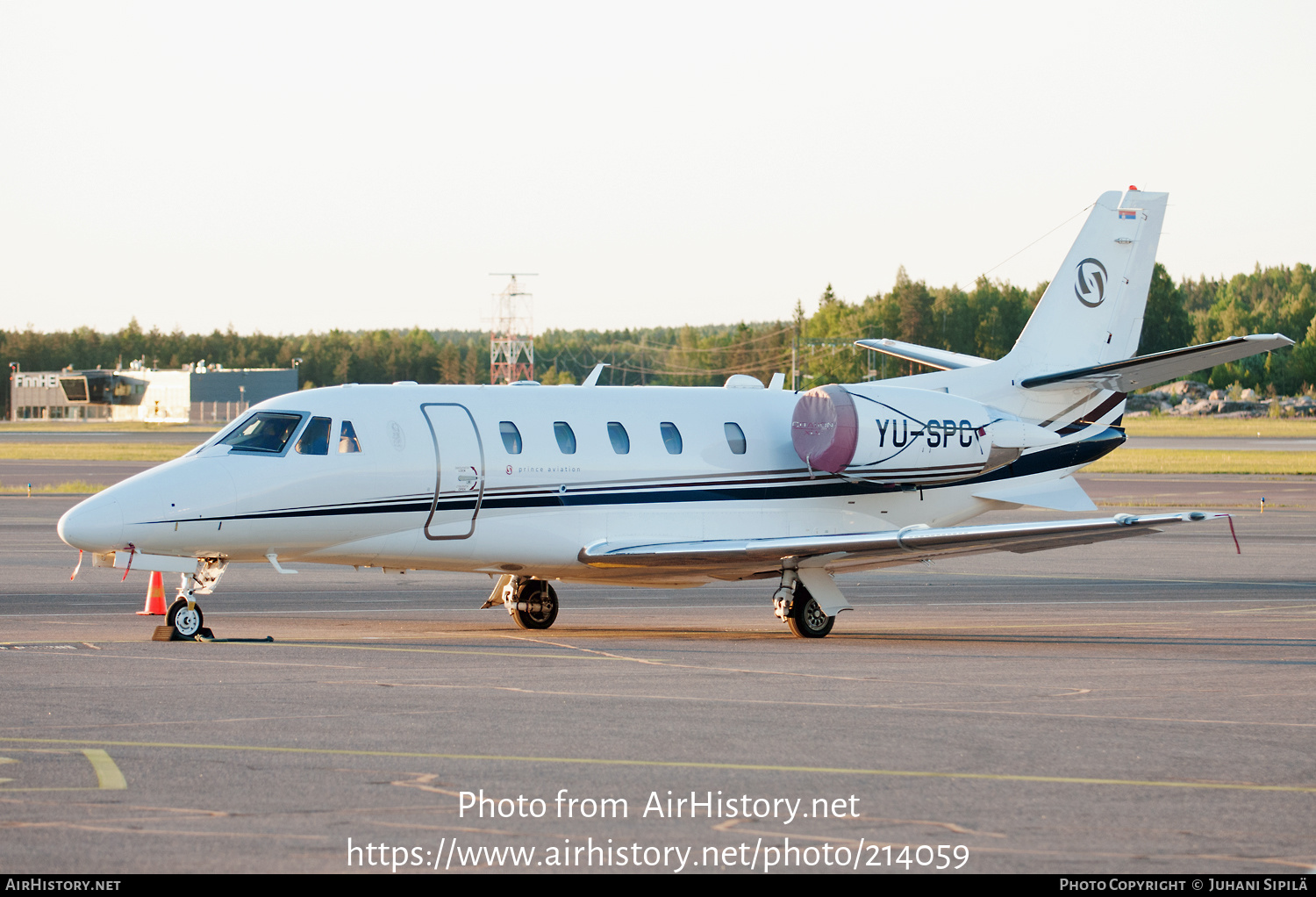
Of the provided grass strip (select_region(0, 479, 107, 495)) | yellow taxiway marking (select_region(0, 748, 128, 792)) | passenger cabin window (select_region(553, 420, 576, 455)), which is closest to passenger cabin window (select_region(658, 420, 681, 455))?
passenger cabin window (select_region(553, 420, 576, 455))

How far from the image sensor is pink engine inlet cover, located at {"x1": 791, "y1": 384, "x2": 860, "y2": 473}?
21.3m

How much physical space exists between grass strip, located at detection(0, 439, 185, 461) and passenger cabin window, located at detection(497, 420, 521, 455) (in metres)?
57.2

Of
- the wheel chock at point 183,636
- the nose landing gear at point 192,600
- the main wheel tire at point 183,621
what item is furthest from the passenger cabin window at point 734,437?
the main wheel tire at point 183,621

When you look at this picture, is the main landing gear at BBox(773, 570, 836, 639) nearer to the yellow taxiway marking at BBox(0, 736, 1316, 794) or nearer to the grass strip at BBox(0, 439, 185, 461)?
the yellow taxiway marking at BBox(0, 736, 1316, 794)

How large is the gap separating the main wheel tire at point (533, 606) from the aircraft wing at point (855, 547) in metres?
1.51

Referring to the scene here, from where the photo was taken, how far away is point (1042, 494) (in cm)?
2348

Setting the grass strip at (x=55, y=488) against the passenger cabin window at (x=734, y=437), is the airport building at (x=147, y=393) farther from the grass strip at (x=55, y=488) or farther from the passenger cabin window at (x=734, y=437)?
the passenger cabin window at (x=734, y=437)

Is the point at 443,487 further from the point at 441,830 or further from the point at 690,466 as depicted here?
the point at 441,830

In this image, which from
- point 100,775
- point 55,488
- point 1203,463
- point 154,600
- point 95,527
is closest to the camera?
point 100,775

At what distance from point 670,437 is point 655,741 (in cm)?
950

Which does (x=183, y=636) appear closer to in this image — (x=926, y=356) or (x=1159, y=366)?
(x=926, y=356)

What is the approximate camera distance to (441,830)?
29.0 ft

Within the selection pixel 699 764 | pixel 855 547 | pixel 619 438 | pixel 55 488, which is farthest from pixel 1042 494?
pixel 55 488
